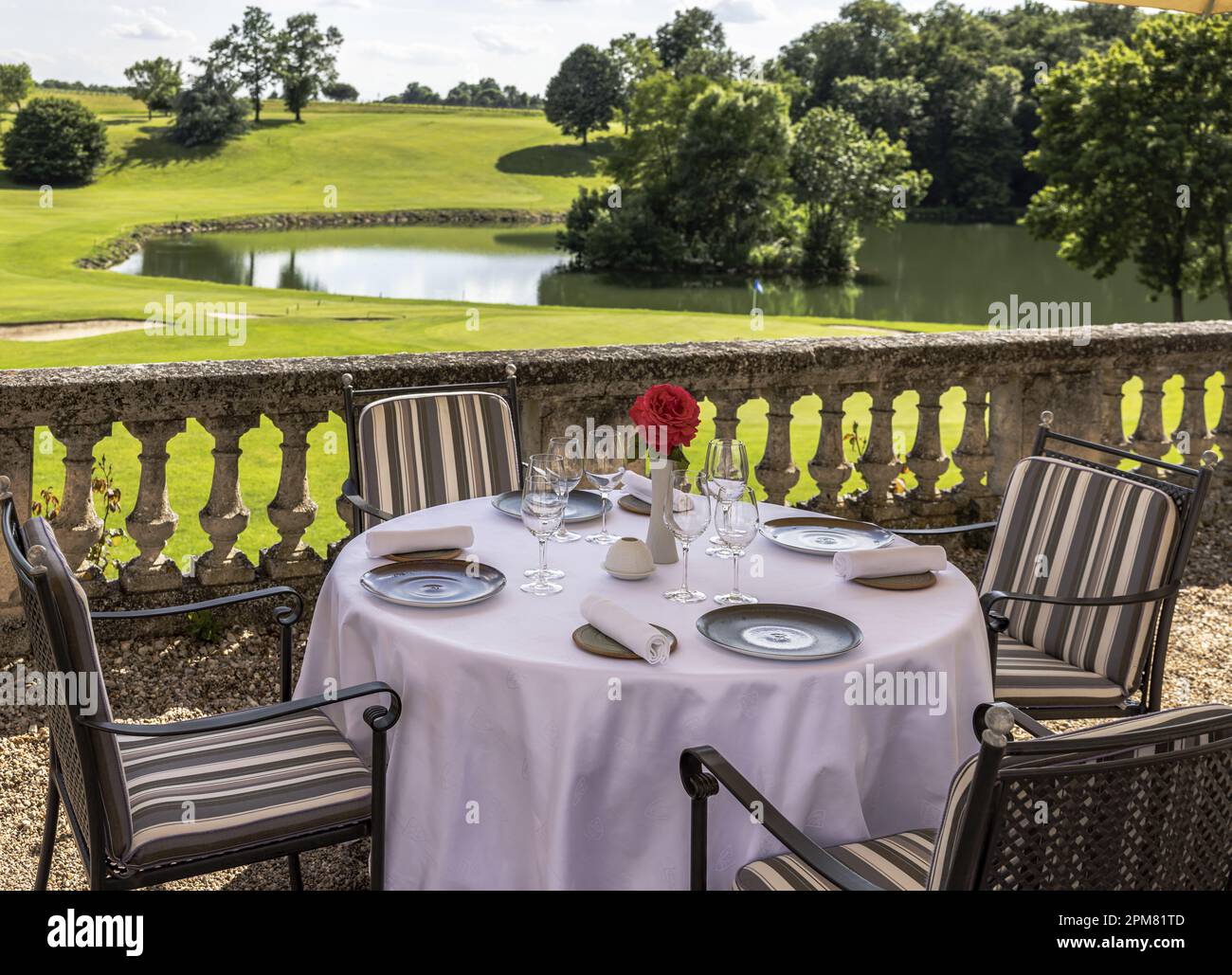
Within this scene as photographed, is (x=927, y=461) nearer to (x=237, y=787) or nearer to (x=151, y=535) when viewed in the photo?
(x=151, y=535)

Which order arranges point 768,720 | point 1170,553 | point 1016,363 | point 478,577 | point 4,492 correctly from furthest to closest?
point 1016,363 < point 1170,553 < point 478,577 < point 4,492 < point 768,720

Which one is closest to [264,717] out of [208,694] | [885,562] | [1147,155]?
[885,562]

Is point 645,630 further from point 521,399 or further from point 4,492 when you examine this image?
point 521,399

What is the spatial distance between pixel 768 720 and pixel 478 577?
818mm

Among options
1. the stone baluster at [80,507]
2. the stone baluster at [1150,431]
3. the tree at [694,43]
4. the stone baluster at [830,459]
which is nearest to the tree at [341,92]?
the tree at [694,43]

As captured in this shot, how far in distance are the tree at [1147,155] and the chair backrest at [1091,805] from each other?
103ft

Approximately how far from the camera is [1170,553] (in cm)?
326

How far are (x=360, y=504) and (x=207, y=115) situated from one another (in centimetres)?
6796

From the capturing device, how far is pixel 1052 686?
10.9ft

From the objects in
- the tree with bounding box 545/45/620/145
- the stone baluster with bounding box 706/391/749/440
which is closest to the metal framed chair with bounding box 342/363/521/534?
the stone baluster with bounding box 706/391/749/440

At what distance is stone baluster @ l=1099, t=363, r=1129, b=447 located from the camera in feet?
18.7

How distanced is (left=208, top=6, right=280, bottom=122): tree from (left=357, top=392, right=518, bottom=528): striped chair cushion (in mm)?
66253

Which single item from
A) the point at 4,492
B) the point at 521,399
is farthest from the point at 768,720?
the point at 521,399

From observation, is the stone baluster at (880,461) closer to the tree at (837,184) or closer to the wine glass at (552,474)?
A: the wine glass at (552,474)
